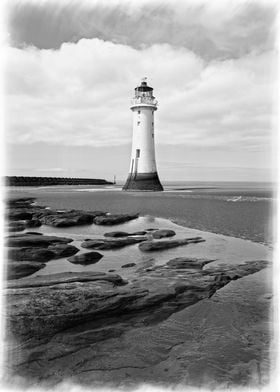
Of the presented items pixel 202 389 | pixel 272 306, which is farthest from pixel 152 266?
pixel 202 389

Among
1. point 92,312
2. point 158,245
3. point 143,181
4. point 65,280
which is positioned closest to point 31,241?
point 158,245

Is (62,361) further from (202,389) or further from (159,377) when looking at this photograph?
(202,389)

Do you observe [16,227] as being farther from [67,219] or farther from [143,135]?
[143,135]

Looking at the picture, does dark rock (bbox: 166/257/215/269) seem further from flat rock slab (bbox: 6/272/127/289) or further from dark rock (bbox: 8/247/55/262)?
dark rock (bbox: 8/247/55/262)

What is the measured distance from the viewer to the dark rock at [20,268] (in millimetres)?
7439

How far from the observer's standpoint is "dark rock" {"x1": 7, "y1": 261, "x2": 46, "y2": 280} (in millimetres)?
7439

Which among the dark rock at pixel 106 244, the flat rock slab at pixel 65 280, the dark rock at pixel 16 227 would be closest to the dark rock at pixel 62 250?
the dark rock at pixel 106 244

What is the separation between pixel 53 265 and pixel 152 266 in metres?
2.63

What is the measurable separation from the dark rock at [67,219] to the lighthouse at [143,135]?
1989 centimetres

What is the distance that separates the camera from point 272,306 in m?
6.20

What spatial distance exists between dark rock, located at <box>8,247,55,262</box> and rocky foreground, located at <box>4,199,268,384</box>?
492 mm

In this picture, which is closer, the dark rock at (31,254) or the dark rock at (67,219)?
the dark rock at (31,254)

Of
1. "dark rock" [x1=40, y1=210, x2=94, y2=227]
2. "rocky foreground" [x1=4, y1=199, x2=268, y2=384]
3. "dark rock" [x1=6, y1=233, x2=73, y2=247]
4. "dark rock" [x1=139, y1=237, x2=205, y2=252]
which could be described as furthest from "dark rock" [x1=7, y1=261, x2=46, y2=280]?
"dark rock" [x1=40, y1=210, x2=94, y2=227]

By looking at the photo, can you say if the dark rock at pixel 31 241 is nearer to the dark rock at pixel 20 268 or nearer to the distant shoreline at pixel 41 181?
the dark rock at pixel 20 268
